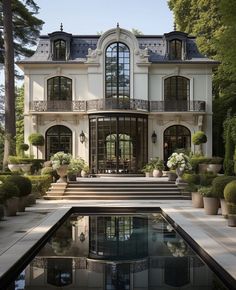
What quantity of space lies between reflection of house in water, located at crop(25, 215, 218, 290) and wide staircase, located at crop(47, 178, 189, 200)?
243 inches

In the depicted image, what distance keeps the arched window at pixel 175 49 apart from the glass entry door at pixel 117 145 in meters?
4.76

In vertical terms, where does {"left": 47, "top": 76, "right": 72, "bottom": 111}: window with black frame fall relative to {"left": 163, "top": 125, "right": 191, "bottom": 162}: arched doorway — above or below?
above

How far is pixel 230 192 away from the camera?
11.4 m

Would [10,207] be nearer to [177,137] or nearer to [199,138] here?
[199,138]

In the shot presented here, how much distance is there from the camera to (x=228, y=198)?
37.2ft

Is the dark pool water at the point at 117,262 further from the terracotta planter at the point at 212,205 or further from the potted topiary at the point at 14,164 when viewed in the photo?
the potted topiary at the point at 14,164

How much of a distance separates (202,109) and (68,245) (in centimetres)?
1958

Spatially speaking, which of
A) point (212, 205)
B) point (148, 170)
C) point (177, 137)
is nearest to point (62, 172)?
point (148, 170)

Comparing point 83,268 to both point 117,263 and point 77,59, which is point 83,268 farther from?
point 77,59

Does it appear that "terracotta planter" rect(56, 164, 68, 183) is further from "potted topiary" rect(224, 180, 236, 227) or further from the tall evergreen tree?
"potted topiary" rect(224, 180, 236, 227)

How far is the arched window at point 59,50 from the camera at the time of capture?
95.0ft

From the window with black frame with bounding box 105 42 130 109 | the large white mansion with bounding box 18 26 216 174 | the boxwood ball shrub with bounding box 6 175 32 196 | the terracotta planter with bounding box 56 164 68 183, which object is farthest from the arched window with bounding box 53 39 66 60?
the boxwood ball shrub with bounding box 6 175 32 196

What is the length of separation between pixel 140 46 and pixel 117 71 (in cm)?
259

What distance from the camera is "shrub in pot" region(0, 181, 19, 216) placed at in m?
12.9
